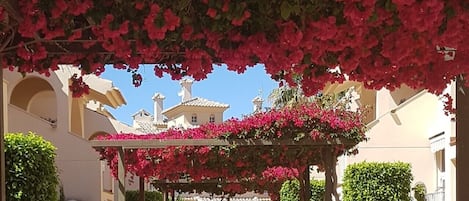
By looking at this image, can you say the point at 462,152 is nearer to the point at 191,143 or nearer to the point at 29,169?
the point at 29,169

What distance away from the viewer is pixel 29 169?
31.3ft

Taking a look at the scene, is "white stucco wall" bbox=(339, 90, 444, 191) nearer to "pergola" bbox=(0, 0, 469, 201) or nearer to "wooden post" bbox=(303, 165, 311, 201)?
"wooden post" bbox=(303, 165, 311, 201)

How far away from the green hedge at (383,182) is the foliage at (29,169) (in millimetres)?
8625

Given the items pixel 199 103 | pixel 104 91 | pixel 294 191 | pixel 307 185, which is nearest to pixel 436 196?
pixel 294 191

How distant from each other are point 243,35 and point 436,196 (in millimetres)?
17167

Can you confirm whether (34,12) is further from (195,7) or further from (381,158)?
(381,158)

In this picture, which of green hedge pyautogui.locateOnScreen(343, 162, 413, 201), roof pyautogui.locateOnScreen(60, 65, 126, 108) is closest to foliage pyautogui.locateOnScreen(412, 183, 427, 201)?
green hedge pyautogui.locateOnScreen(343, 162, 413, 201)

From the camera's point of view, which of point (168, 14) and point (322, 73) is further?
point (322, 73)

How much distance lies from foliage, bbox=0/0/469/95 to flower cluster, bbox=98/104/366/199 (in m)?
6.33

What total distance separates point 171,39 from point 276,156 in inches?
328

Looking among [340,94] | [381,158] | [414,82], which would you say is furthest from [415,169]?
[414,82]

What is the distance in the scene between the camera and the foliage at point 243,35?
13.3ft

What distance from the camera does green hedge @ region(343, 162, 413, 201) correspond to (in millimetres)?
16500

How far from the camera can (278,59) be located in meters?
4.55
